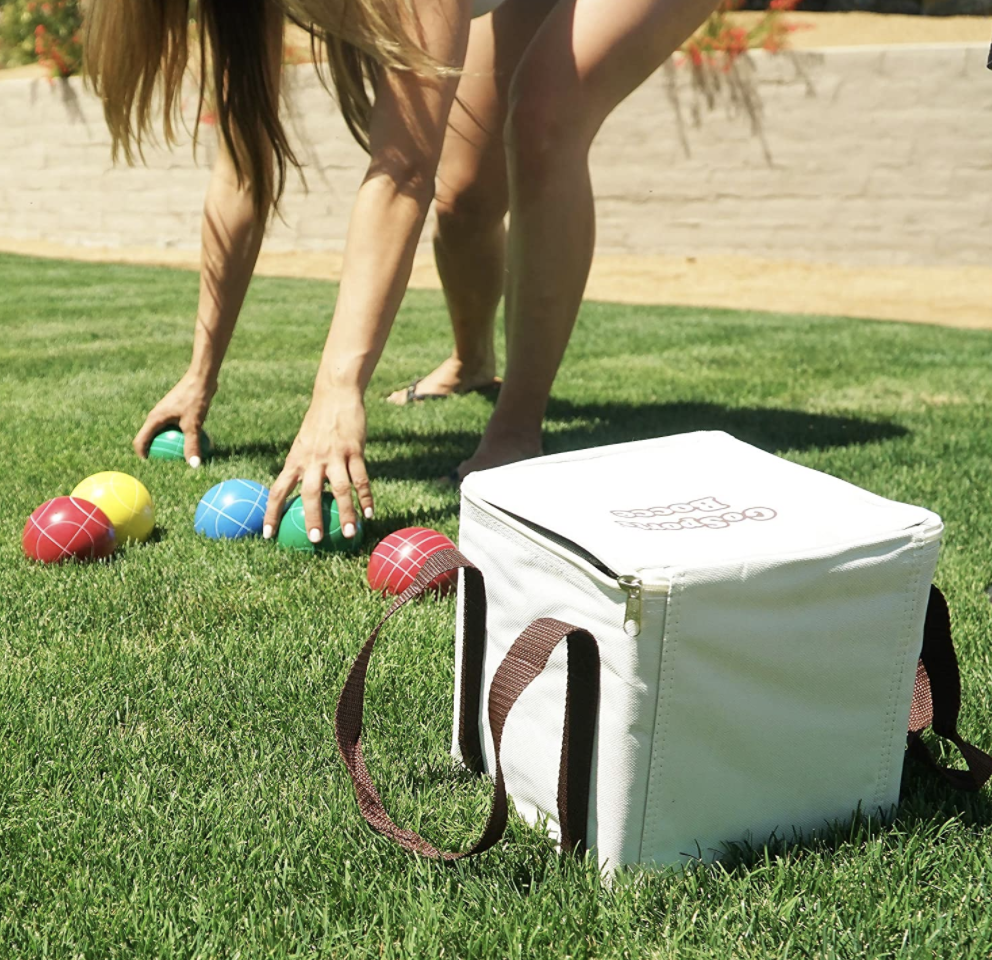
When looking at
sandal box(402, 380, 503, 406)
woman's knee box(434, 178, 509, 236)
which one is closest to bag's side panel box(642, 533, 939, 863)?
woman's knee box(434, 178, 509, 236)

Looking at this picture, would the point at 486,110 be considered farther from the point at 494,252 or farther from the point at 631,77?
the point at 631,77

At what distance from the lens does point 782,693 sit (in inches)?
63.1

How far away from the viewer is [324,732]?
2066 millimetres

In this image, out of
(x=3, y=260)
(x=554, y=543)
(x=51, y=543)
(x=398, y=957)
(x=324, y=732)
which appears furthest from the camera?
(x=3, y=260)

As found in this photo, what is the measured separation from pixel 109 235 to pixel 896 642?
1763 cm

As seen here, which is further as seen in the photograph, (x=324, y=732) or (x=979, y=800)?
(x=324, y=732)

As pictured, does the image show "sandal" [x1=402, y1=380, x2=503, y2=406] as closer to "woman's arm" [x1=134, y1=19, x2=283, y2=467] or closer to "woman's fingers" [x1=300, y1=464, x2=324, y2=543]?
"woman's arm" [x1=134, y1=19, x2=283, y2=467]

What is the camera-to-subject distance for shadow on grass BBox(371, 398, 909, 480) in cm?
411

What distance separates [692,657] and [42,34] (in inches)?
758

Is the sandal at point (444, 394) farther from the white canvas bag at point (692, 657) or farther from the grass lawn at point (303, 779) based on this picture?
the white canvas bag at point (692, 657)

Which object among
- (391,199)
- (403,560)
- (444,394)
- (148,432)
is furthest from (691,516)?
(444,394)

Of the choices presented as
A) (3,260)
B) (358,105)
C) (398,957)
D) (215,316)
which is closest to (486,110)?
(358,105)

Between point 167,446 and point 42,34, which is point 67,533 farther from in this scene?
point 42,34

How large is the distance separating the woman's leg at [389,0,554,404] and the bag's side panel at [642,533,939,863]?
109 inches
